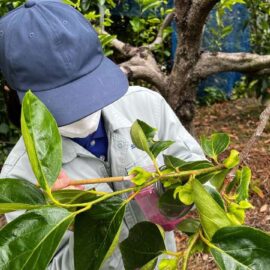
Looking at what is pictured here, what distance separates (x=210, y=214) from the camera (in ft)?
1.58

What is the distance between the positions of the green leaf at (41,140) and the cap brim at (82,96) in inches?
13.0

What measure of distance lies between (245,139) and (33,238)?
9.46 ft

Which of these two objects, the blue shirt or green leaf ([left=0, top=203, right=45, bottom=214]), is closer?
green leaf ([left=0, top=203, right=45, bottom=214])

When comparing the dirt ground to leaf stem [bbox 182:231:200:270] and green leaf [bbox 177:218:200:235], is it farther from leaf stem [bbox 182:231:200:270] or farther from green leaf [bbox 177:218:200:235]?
leaf stem [bbox 182:231:200:270]

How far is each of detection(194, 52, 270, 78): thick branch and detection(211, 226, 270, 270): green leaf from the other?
72.9 inches

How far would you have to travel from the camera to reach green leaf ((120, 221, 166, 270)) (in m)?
0.60

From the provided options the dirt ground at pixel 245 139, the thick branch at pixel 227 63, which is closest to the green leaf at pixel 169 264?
the dirt ground at pixel 245 139

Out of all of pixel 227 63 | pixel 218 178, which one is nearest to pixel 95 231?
pixel 218 178

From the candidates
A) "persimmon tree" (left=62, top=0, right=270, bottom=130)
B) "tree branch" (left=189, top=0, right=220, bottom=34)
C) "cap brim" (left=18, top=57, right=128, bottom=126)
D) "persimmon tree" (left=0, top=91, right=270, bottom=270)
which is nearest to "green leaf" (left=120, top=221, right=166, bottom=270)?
"persimmon tree" (left=0, top=91, right=270, bottom=270)

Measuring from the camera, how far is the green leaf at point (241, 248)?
44 cm

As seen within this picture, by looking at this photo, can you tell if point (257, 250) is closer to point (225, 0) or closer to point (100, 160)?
point (100, 160)

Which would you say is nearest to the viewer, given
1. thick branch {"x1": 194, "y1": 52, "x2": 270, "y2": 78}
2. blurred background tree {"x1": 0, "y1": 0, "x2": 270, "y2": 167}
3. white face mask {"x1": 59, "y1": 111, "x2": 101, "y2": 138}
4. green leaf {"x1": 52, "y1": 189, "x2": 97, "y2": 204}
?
green leaf {"x1": 52, "y1": 189, "x2": 97, "y2": 204}

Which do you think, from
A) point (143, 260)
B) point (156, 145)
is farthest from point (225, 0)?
point (143, 260)

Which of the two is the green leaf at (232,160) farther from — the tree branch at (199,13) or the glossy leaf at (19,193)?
the tree branch at (199,13)
